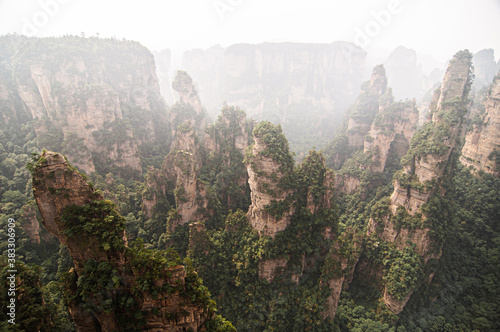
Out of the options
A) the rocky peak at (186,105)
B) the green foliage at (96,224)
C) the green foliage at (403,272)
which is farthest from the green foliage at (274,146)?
the rocky peak at (186,105)

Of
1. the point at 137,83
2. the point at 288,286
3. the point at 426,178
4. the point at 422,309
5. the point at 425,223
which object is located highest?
the point at 137,83

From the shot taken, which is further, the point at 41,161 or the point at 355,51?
the point at 355,51

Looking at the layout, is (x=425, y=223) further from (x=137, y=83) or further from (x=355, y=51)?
(x=355, y=51)

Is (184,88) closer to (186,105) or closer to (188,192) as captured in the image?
(186,105)

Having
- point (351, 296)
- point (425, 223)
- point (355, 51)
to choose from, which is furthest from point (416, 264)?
point (355, 51)

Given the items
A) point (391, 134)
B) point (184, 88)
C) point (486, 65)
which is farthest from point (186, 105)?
point (486, 65)

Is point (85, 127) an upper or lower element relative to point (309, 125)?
upper

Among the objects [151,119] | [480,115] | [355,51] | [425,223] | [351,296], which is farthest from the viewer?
[355,51]
